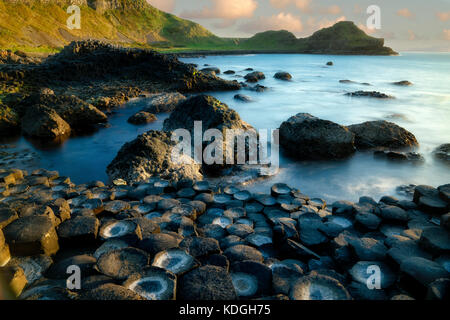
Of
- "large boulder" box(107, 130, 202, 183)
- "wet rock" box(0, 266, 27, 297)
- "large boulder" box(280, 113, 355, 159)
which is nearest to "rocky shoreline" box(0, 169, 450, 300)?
"wet rock" box(0, 266, 27, 297)

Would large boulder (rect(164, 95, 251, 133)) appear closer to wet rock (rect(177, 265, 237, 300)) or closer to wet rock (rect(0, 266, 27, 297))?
wet rock (rect(177, 265, 237, 300))

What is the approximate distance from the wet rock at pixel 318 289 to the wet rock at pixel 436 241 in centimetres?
175

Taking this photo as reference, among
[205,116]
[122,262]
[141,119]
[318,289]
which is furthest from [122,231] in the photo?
[141,119]

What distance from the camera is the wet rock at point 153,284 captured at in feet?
8.18

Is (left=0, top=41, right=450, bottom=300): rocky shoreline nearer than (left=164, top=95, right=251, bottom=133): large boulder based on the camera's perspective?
Yes

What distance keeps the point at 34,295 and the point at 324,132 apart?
961 centimetres

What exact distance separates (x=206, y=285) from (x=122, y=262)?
1025 mm

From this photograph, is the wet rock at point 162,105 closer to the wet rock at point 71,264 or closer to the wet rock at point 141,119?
the wet rock at point 141,119

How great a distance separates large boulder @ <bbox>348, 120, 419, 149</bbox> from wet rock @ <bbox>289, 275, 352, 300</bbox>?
957 cm

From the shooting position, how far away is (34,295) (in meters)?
2.33

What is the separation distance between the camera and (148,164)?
23.9 feet

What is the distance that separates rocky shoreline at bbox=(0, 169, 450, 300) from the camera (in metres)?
2.63

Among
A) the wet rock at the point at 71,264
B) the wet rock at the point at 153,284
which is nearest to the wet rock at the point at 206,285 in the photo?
the wet rock at the point at 153,284
